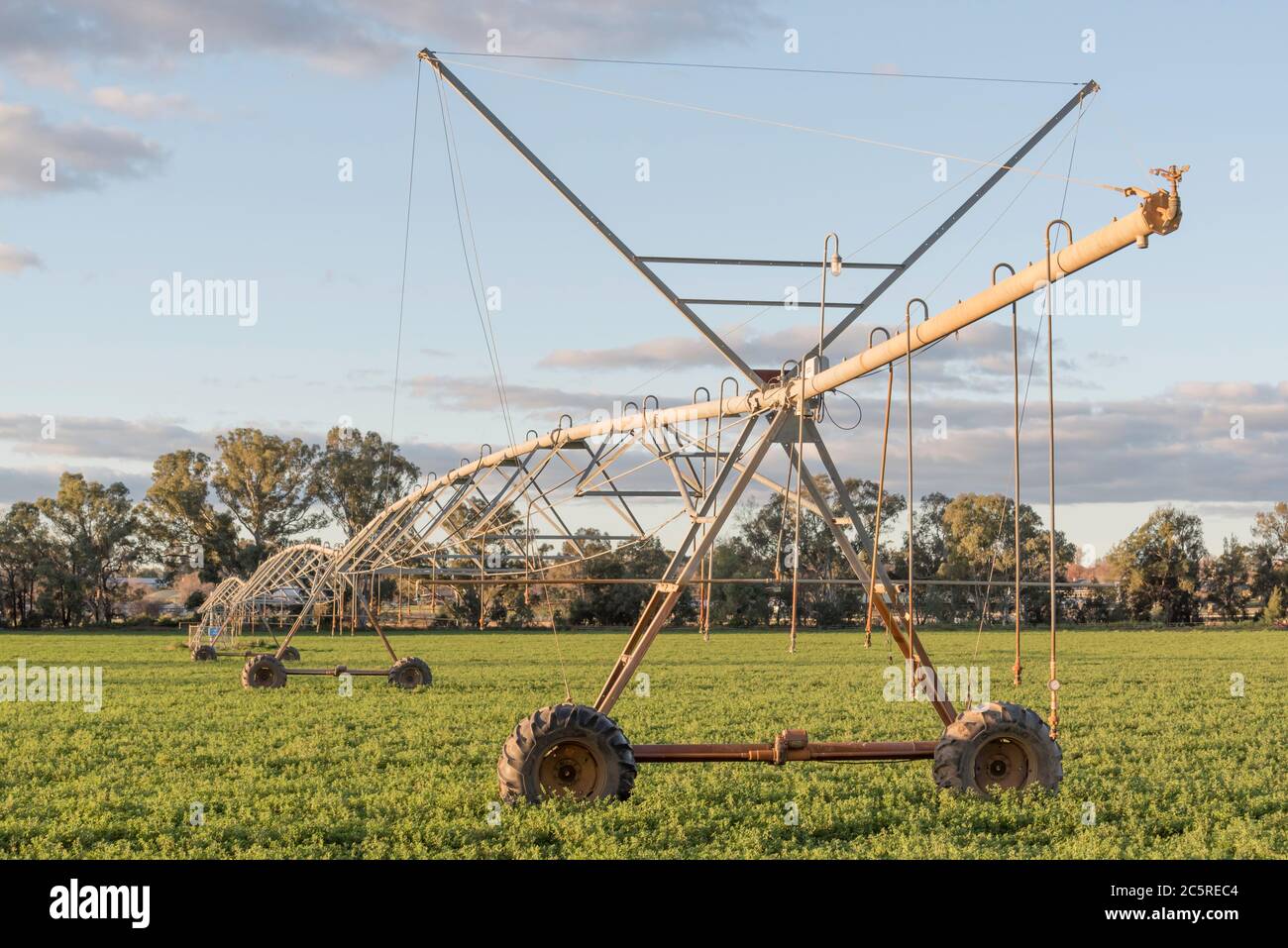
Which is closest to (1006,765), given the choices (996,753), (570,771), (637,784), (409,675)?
(996,753)

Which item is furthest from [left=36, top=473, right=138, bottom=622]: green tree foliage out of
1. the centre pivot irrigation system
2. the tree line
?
the centre pivot irrigation system

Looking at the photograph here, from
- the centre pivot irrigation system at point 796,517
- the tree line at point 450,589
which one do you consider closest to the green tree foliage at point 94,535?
the tree line at point 450,589

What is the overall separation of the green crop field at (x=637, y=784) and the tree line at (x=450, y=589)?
1897 inches

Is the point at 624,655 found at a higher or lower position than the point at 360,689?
higher

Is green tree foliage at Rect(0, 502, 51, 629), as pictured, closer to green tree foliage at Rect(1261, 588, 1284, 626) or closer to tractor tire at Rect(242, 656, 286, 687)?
tractor tire at Rect(242, 656, 286, 687)

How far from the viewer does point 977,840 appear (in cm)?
1020

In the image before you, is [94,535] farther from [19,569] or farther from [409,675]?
[409,675]

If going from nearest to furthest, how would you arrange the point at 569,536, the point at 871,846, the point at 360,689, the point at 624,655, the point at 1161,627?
the point at 871,846, the point at 624,655, the point at 569,536, the point at 360,689, the point at 1161,627

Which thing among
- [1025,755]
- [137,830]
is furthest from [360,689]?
[1025,755]

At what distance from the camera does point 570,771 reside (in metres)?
11.4

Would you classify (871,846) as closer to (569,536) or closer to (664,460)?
(664,460)

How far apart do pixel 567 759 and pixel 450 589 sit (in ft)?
228
